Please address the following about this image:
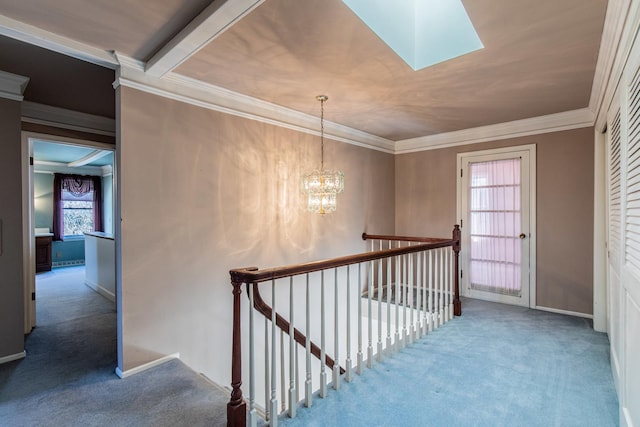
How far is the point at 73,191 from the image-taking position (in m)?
7.58

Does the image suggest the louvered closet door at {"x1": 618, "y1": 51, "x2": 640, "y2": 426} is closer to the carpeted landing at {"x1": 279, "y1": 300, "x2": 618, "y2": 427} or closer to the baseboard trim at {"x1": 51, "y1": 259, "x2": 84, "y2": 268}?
the carpeted landing at {"x1": 279, "y1": 300, "x2": 618, "y2": 427}

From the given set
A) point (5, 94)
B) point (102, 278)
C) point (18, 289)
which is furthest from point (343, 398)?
point (102, 278)

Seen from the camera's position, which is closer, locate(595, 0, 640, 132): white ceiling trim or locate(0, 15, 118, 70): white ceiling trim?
locate(595, 0, 640, 132): white ceiling trim

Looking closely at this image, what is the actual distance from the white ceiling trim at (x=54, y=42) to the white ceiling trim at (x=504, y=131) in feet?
13.5

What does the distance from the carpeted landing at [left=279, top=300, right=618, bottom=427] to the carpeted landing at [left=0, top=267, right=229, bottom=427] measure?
2.14ft

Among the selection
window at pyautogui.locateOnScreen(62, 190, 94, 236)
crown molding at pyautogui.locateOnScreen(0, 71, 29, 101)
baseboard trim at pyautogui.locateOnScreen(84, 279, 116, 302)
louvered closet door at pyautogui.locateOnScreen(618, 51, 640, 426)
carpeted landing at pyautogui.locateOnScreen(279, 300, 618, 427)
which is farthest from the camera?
window at pyautogui.locateOnScreen(62, 190, 94, 236)

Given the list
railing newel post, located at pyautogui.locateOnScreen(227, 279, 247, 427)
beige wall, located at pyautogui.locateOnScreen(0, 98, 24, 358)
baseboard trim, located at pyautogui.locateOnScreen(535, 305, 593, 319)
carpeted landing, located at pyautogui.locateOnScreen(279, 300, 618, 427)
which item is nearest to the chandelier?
carpeted landing, located at pyautogui.locateOnScreen(279, 300, 618, 427)

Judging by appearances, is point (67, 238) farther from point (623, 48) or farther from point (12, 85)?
point (623, 48)

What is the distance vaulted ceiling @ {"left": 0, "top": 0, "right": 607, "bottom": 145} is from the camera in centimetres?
178

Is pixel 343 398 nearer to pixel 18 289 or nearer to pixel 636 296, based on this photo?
pixel 636 296

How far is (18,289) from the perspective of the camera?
2.62m

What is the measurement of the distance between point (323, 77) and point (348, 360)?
2315 mm

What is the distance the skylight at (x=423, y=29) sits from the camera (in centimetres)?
209

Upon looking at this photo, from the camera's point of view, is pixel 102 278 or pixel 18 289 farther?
pixel 102 278
